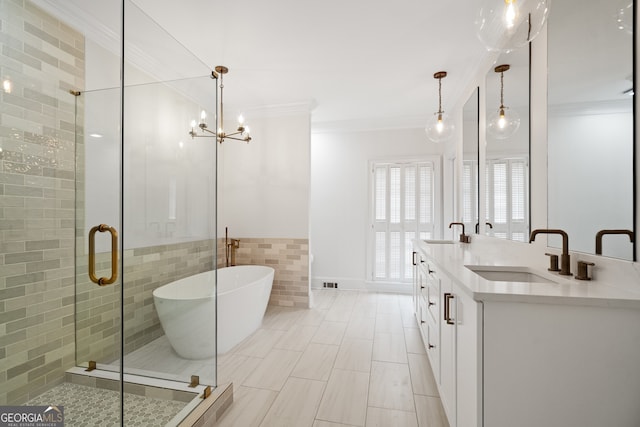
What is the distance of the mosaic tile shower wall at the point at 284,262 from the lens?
3854mm

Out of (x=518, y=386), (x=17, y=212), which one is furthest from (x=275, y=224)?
(x=518, y=386)

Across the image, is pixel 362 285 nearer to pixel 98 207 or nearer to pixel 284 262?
pixel 284 262

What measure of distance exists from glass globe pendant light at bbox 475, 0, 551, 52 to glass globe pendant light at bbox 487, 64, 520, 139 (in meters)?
0.88

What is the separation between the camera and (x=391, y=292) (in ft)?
14.9

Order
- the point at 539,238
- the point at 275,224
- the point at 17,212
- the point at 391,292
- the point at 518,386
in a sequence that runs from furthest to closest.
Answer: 1. the point at 391,292
2. the point at 275,224
3. the point at 539,238
4. the point at 17,212
5. the point at 518,386

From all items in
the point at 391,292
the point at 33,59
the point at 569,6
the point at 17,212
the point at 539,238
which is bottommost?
the point at 391,292

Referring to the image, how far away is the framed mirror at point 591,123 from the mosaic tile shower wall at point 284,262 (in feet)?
9.38

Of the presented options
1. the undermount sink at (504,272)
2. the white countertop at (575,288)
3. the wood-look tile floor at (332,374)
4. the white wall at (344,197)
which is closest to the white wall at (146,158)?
the wood-look tile floor at (332,374)

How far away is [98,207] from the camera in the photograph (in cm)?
163

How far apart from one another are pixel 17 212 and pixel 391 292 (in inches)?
171

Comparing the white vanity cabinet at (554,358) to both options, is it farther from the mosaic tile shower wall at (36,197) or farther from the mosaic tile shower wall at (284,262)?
the mosaic tile shower wall at (284,262)

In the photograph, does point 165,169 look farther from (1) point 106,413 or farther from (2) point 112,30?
(1) point 106,413

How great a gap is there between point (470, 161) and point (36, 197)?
350cm

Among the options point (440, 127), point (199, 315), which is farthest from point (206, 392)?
point (440, 127)
